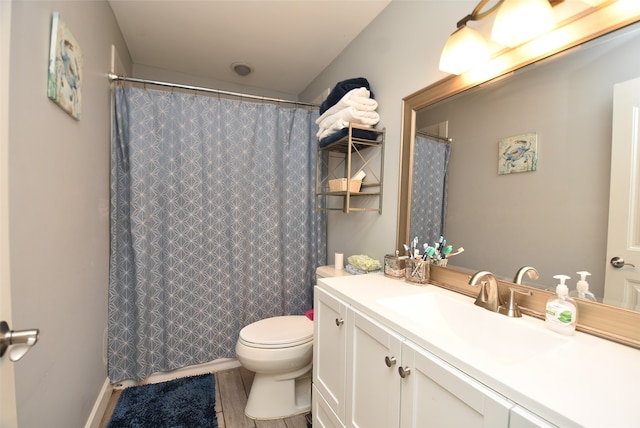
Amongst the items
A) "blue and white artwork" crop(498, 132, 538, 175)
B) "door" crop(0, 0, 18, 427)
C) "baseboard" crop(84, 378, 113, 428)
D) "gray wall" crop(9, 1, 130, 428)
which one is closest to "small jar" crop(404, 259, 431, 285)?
"blue and white artwork" crop(498, 132, 538, 175)

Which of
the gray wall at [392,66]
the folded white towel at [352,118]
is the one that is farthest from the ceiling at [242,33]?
the folded white towel at [352,118]

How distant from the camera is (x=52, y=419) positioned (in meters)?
1.01

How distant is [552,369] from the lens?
0.60 m

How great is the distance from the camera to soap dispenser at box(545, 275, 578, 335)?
0.75 meters

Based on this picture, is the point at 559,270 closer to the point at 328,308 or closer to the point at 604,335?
the point at 604,335

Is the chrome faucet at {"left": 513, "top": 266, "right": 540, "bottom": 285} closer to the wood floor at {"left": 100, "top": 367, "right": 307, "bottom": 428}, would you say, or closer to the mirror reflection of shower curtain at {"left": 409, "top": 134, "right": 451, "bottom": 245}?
the mirror reflection of shower curtain at {"left": 409, "top": 134, "right": 451, "bottom": 245}

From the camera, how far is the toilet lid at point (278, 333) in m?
1.49

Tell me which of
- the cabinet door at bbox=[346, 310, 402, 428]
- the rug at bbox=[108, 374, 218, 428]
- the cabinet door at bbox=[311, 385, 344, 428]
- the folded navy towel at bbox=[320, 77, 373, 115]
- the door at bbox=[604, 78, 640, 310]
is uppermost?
the folded navy towel at bbox=[320, 77, 373, 115]

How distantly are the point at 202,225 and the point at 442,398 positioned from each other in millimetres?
1721

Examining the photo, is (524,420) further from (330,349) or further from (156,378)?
(156,378)

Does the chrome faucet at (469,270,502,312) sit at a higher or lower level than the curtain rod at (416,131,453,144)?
lower

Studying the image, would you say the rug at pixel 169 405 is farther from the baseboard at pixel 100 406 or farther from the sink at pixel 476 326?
the sink at pixel 476 326

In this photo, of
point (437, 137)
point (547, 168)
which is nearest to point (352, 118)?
point (437, 137)

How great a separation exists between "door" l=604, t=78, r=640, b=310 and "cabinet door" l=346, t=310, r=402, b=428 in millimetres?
604
